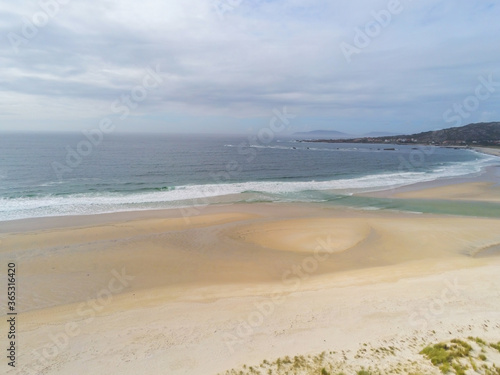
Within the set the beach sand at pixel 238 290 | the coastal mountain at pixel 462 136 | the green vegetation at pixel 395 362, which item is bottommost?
the beach sand at pixel 238 290

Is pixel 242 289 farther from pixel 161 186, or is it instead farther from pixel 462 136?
pixel 462 136

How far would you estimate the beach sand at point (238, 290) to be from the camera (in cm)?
698

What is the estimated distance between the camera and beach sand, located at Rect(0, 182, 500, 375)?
698cm

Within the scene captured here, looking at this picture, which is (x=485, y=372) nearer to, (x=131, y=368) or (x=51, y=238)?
Result: (x=131, y=368)

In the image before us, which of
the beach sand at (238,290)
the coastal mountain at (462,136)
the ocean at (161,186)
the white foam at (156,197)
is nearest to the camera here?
the beach sand at (238,290)

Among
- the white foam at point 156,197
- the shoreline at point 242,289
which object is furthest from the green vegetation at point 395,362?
the white foam at point 156,197

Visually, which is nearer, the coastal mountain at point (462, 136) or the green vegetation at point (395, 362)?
the green vegetation at point (395, 362)

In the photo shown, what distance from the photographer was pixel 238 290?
10266 mm

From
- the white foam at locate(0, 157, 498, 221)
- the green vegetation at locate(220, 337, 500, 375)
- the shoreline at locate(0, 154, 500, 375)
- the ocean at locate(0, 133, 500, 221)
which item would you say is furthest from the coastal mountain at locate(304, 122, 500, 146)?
the green vegetation at locate(220, 337, 500, 375)

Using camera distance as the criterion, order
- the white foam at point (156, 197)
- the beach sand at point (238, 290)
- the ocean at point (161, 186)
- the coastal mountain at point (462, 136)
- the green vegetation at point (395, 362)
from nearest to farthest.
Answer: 1. the green vegetation at point (395, 362)
2. the beach sand at point (238, 290)
3. the white foam at point (156, 197)
4. the ocean at point (161, 186)
5. the coastal mountain at point (462, 136)

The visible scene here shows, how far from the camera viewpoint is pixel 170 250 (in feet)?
47.3

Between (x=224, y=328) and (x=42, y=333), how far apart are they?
16.8 feet

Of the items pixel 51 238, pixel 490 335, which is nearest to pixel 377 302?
pixel 490 335

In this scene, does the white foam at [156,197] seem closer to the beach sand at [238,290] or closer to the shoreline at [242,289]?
the shoreline at [242,289]
